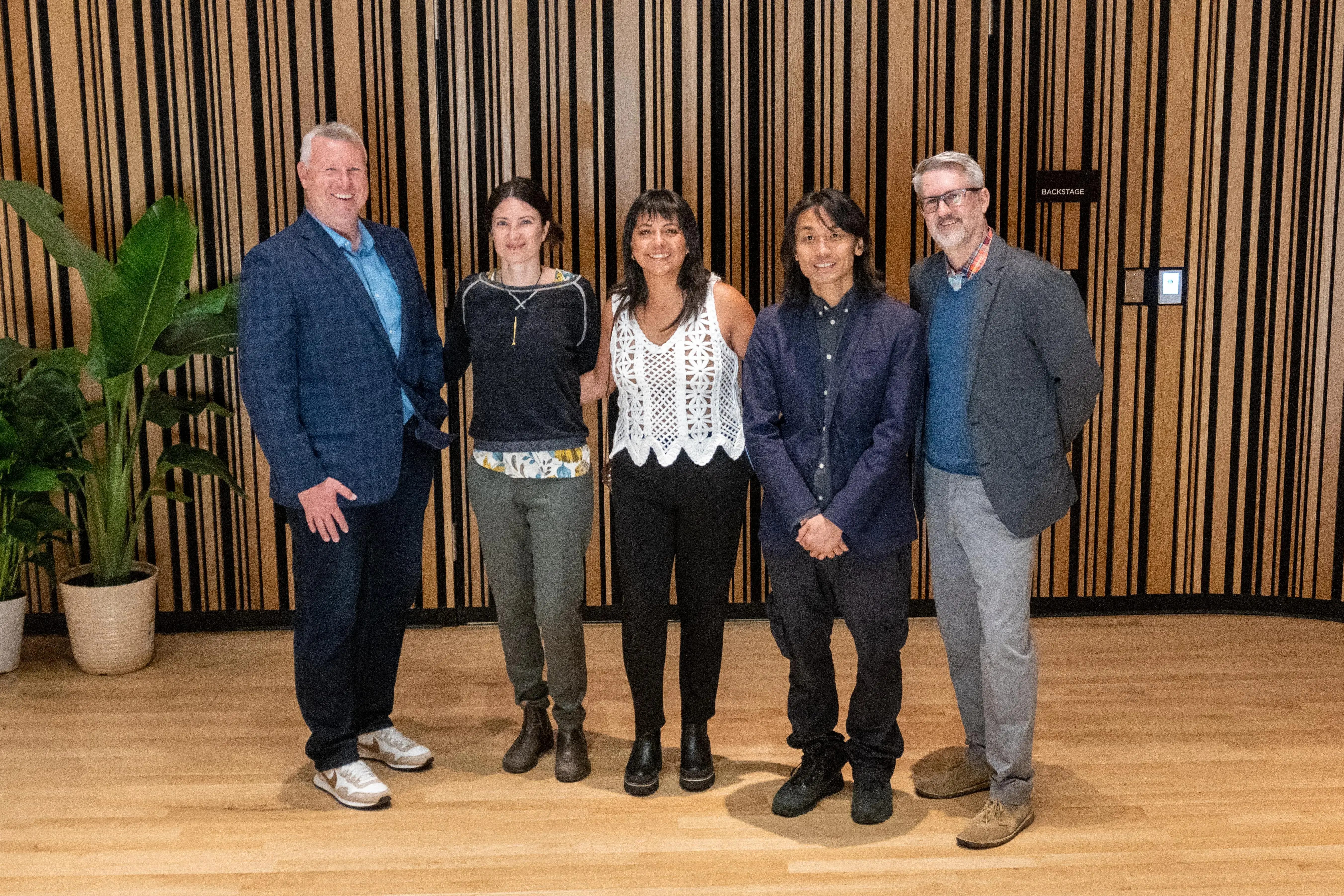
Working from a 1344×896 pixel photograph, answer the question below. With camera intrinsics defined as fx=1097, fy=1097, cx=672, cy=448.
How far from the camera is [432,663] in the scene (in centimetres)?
420

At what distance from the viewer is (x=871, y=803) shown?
2.91 m

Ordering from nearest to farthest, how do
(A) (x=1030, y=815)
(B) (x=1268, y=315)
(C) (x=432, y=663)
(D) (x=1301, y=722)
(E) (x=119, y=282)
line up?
(A) (x=1030, y=815), (D) (x=1301, y=722), (E) (x=119, y=282), (C) (x=432, y=663), (B) (x=1268, y=315)

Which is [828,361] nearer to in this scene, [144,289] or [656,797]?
[656,797]

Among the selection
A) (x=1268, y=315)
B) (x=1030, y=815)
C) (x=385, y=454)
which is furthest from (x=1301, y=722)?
(x=385, y=454)

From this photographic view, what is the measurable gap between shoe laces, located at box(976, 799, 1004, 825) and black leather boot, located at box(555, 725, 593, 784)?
1112 millimetres

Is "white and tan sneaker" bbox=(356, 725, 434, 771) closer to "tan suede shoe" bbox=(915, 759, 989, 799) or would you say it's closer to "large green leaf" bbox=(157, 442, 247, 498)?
"large green leaf" bbox=(157, 442, 247, 498)

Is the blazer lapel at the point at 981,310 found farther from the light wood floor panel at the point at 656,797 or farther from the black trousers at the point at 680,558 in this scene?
the light wood floor panel at the point at 656,797

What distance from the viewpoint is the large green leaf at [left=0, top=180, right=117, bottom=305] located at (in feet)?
12.7

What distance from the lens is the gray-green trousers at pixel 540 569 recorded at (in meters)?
3.09

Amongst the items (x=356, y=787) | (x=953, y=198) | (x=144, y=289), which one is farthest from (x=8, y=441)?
(x=953, y=198)

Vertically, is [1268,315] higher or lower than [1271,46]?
lower

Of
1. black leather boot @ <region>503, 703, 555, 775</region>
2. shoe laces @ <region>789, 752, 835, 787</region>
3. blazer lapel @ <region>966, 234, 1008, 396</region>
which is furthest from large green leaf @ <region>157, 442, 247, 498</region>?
blazer lapel @ <region>966, 234, 1008, 396</region>

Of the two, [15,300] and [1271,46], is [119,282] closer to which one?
[15,300]

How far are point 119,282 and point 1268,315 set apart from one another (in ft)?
14.6
